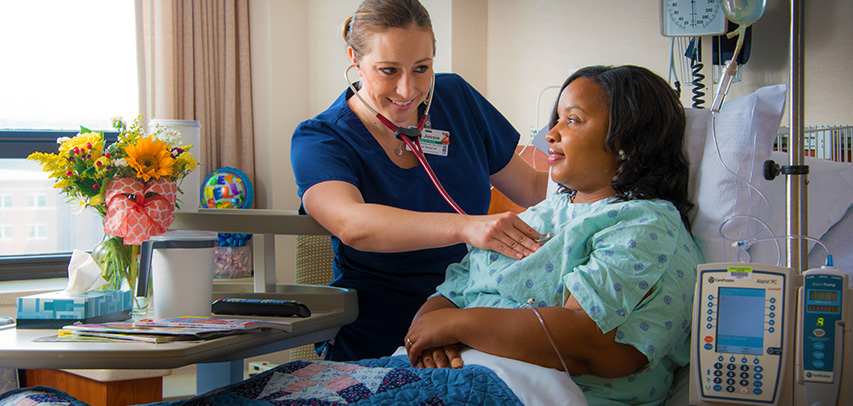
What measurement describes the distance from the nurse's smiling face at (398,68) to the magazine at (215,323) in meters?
0.58

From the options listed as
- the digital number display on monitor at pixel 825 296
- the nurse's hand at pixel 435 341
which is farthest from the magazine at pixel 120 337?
the digital number display on monitor at pixel 825 296

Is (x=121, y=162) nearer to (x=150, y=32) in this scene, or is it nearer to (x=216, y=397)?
(x=216, y=397)

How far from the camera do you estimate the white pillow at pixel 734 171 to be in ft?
4.07

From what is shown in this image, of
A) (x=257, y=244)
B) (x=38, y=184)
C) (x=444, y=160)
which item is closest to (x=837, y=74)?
(x=444, y=160)

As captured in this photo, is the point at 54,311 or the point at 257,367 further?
the point at 257,367

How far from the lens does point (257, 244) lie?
59.4 inches

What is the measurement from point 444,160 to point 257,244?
19.1 inches

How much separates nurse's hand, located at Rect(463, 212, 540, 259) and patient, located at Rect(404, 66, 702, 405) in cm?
2

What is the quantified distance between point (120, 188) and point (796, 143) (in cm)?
122

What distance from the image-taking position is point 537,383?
1.02 meters

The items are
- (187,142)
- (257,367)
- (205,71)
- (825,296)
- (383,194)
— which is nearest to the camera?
(825,296)

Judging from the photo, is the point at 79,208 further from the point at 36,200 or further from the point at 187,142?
the point at 36,200

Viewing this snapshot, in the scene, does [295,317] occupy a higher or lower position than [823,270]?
lower

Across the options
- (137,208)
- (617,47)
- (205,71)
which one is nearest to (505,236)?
(137,208)
